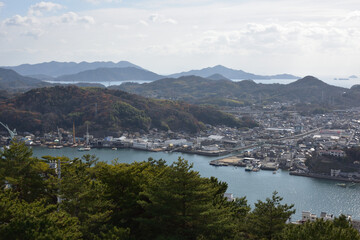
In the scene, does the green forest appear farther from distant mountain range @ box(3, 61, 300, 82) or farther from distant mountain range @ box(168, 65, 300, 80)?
distant mountain range @ box(168, 65, 300, 80)

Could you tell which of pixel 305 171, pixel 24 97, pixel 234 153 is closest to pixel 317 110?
pixel 234 153

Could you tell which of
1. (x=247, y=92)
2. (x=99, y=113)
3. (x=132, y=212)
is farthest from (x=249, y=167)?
(x=247, y=92)

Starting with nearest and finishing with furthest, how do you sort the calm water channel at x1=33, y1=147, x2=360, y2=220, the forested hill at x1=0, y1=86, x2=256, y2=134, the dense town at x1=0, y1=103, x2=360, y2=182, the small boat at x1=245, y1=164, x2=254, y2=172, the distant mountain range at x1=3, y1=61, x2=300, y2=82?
the calm water channel at x1=33, y1=147, x2=360, y2=220
the small boat at x1=245, y1=164, x2=254, y2=172
the dense town at x1=0, y1=103, x2=360, y2=182
the forested hill at x1=0, y1=86, x2=256, y2=134
the distant mountain range at x1=3, y1=61, x2=300, y2=82

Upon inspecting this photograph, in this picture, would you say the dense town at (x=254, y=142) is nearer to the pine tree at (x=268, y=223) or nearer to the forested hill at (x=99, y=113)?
the forested hill at (x=99, y=113)

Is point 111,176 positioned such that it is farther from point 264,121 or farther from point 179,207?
point 264,121

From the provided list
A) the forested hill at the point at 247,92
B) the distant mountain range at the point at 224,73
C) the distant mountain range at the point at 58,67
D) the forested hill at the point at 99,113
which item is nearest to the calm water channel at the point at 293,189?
the forested hill at the point at 99,113

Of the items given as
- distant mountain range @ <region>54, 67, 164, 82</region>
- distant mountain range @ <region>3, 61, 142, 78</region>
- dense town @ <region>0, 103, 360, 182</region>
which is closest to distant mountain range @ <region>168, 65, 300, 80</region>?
distant mountain range @ <region>54, 67, 164, 82</region>
